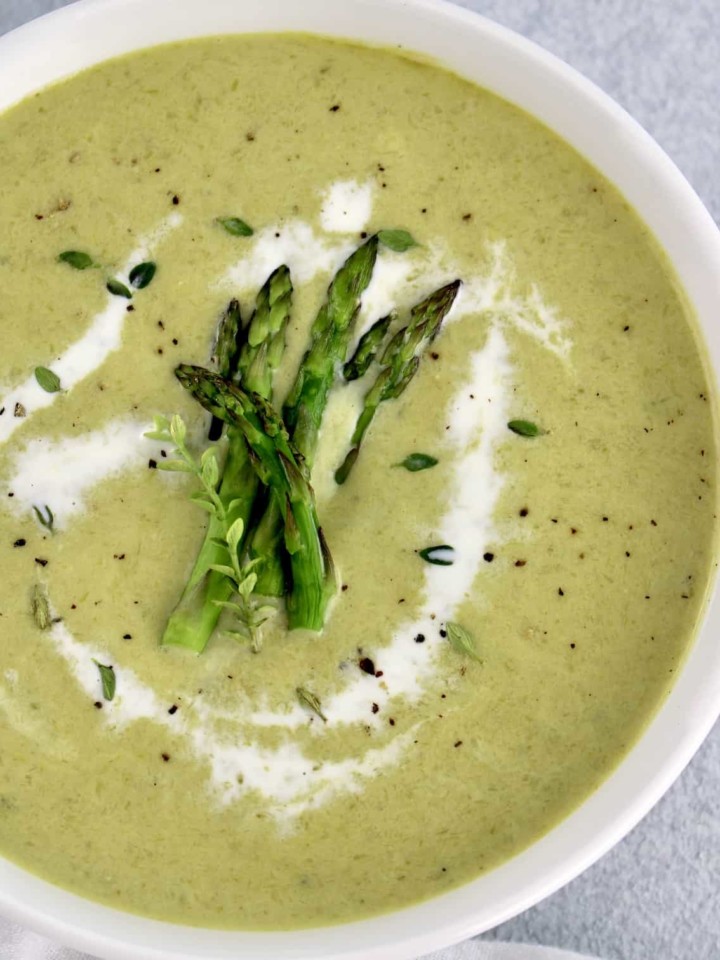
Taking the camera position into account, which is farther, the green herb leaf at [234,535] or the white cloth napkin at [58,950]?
the white cloth napkin at [58,950]

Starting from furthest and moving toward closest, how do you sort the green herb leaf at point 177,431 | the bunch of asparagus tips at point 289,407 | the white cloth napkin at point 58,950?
the white cloth napkin at point 58,950 < the bunch of asparagus tips at point 289,407 < the green herb leaf at point 177,431

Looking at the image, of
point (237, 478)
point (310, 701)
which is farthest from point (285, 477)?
point (310, 701)

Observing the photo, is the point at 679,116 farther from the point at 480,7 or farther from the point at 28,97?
the point at 28,97

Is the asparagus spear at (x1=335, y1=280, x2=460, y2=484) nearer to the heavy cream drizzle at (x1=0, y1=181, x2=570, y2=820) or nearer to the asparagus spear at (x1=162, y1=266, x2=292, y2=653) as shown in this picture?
the heavy cream drizzle at (x1=0, y1=181, x2=570, y2=820)

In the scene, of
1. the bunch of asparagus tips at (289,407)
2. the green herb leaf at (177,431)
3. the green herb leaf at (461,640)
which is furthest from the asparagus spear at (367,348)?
the green herb leaf at (461,640)

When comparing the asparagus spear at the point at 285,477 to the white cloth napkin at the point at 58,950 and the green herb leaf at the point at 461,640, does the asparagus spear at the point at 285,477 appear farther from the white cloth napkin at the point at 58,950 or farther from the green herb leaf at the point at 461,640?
the white cloth napkin at the point at 58,950

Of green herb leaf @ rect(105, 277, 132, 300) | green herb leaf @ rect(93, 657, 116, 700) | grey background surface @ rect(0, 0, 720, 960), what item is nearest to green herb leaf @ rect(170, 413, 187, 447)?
green herb leaf @ rect(105, 277, 132, 300)

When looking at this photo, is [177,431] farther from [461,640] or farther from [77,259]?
[461,640]
